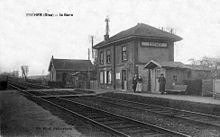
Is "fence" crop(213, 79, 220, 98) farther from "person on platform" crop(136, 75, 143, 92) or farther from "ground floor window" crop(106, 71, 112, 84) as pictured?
"ground floor window" crop(106, 71, 112, 84)

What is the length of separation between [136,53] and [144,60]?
1151 millimetres

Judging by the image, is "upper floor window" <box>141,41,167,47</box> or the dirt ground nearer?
the dirt ground

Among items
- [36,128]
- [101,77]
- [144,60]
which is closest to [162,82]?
[144,60]

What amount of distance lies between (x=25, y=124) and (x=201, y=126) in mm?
5762

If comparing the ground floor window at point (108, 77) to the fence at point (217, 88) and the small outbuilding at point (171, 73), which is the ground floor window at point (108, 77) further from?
the fence at point (217, 88)

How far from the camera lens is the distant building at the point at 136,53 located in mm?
25438

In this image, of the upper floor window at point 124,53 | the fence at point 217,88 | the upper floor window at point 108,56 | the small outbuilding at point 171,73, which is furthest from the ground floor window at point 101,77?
the fence at point 217,88

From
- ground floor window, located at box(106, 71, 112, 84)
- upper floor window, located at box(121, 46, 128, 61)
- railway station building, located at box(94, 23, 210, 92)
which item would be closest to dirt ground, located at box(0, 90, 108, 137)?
railway station building, located at box(94, 23, 210, 92)

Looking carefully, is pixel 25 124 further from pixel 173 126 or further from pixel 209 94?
pixel 209 94

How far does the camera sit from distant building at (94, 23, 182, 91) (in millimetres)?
25438

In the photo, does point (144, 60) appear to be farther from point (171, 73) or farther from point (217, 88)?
point (217, 88)

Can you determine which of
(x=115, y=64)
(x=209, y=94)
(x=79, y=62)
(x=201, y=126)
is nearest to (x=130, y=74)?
(x=115, y=64)

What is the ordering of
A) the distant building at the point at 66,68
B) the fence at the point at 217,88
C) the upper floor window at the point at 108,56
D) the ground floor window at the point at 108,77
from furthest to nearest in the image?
the distant building at the point at 66,68, the upper floor window at the point at 108,56, the ground floor window at the point at 108,77, the fence at the point at 217,88

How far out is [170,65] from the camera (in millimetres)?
21531
